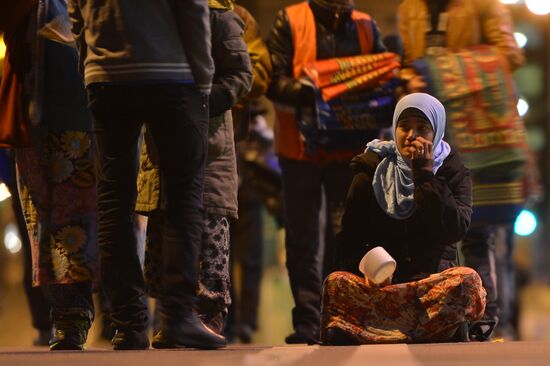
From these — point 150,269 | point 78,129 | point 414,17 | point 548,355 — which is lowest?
point 548,355

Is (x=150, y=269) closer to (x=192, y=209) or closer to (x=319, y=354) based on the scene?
(x=192, y=209)

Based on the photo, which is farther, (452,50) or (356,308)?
(452,50)

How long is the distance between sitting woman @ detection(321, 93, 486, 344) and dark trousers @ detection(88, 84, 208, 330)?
35.0 inches

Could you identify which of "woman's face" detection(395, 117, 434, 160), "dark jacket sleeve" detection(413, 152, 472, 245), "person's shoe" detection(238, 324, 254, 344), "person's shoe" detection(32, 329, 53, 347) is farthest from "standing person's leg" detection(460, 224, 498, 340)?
"person's shoe" detection(238, 324, 254, 344)

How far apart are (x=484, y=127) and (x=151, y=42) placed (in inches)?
89.9

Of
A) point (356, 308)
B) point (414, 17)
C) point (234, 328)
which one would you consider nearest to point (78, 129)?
point (356, 308)

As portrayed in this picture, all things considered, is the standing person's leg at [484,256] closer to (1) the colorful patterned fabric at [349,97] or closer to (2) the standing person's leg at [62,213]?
(1) the colorful patterned fabric at [349,97]

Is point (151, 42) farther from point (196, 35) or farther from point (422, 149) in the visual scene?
point (422, 149)

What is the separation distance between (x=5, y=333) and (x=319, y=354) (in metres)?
9.92

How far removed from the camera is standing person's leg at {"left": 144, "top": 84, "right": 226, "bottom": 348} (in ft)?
20.3

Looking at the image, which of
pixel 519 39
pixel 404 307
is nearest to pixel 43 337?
pixel 404 307

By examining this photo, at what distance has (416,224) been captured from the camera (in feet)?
22.9

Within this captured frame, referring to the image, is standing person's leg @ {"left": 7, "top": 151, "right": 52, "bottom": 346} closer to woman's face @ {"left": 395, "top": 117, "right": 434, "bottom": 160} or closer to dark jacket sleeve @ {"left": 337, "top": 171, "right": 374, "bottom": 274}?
dark jacket sleeve @ {"left": 337, "top": 171, "right": 374, "bottom": 274}

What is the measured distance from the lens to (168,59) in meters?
6.20
